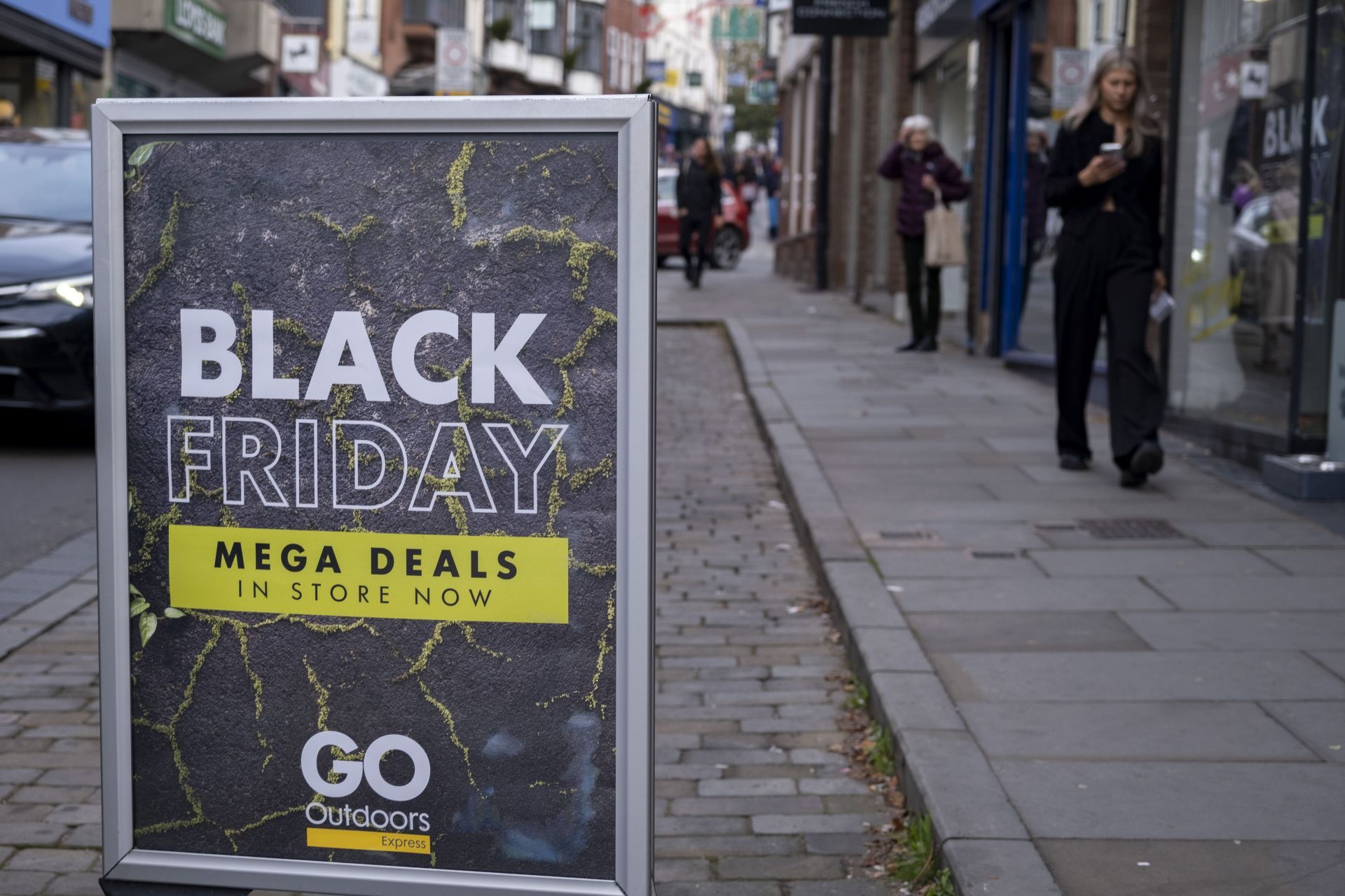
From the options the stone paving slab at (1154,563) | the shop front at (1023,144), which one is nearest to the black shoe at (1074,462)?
the stone paving slab at (1154,563)

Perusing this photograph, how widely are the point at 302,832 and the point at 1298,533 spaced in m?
5.09

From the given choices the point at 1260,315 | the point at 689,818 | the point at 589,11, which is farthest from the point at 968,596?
the point at 589,11

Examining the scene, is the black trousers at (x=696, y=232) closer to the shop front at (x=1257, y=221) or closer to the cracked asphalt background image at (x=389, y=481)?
the shop front at (x=1257, y=221)

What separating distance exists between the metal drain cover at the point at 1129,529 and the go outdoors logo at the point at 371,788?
4537 millimetres

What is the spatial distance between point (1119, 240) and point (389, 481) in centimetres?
568

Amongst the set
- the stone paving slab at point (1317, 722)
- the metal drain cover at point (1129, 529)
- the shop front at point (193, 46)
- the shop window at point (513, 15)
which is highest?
the shop window at point (513, 15)

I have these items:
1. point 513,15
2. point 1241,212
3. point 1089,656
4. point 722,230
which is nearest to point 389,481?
point 1089,656

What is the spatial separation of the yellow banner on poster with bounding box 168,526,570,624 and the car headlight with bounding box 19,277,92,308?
723 centimetres

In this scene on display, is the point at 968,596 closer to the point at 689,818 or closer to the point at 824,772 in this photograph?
the point at 824,772

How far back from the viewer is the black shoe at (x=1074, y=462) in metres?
8.45

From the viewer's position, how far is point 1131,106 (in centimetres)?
775

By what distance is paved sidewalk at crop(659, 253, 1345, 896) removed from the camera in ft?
11.5

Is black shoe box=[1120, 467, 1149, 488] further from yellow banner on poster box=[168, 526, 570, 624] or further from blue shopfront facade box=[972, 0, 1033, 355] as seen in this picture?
blue shopfront facade box=[972, 0, 1033, 355]

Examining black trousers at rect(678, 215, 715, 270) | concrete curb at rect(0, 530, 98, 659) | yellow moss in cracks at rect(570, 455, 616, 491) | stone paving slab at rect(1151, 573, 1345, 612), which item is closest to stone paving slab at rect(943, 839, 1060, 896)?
yellow moss in cracks at rect(570, 455, 616, 491)
